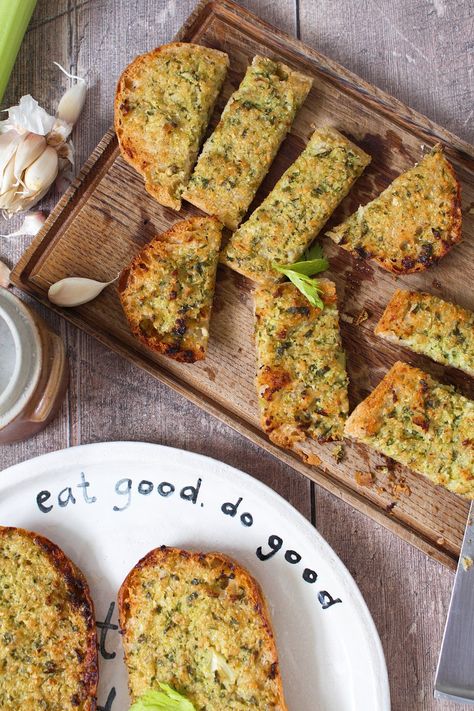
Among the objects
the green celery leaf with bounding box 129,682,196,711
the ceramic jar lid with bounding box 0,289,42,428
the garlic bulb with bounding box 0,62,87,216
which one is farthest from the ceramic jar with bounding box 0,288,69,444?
the green celery leaf with bounding box 129,682,196,711

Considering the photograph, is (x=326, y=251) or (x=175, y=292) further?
(x=326, y=251)

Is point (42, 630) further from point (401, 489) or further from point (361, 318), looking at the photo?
point (361, 318)

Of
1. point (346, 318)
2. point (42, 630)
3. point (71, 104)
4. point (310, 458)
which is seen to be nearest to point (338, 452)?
point (310, 458)

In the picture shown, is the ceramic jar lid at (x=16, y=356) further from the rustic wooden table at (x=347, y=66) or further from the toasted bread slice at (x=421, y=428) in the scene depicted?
the toasted bread slice at (x=421, y=428)

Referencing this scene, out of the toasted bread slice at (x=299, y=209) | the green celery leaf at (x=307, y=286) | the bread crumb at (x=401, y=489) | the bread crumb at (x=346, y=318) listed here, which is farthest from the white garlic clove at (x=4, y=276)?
the bread crumb at (x=401, y=489)

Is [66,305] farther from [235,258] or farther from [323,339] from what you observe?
[323,339]

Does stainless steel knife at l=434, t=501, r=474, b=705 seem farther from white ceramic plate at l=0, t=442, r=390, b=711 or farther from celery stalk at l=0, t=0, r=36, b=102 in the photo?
celery stalk at l=0, t=0, r=36, b=102
